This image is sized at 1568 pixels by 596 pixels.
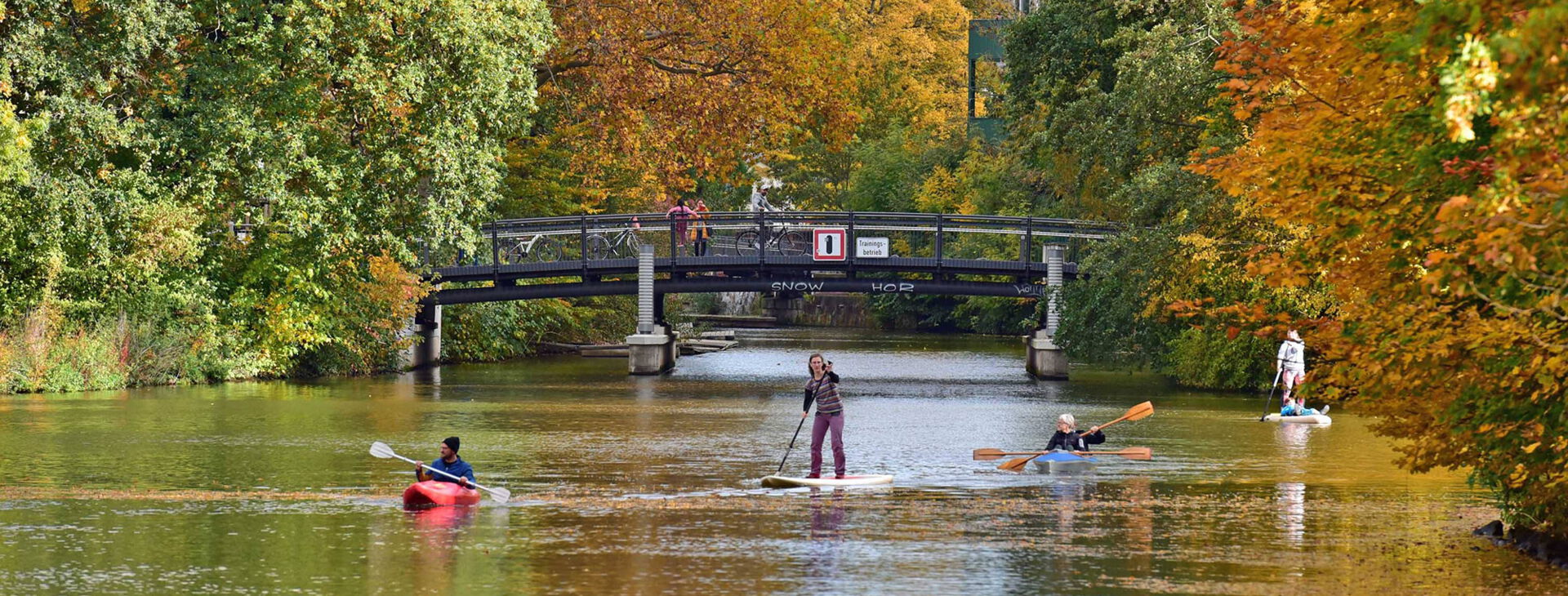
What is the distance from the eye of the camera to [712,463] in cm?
2231

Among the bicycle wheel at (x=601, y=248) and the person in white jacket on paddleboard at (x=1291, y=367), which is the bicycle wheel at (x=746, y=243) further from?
the person in white jacket on paddleboard at (x=1291, y=367)

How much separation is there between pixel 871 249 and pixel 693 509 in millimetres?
30375

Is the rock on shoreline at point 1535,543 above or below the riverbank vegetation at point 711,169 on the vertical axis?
below

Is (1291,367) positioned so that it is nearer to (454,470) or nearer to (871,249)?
(454,470)

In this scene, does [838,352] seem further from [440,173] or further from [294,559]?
[294,559]

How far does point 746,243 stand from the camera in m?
48.5

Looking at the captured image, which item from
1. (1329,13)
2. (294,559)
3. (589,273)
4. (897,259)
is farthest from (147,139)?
(1329,13)

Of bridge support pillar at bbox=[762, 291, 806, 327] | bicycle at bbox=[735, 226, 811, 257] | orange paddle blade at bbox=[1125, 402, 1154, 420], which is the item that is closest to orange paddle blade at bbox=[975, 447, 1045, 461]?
orange paddle blade at bbox=[1125, 402, 1154, 420]

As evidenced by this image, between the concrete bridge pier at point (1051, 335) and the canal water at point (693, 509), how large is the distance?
13389 mm

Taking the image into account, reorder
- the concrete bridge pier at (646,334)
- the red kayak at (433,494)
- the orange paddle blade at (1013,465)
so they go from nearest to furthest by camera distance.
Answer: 1. the red kayak at (433,494)
2. the orange paddle blade at (1013,465)
3. the concrete bridge pier at (646,334)

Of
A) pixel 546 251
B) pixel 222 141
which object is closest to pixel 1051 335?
pixel 546 251

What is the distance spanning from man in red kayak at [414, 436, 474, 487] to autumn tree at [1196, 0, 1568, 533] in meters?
6.91

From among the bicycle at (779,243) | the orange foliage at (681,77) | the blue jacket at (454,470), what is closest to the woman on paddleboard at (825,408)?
the blue jacket at (454,470)

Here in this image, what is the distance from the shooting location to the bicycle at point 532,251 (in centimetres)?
4759
